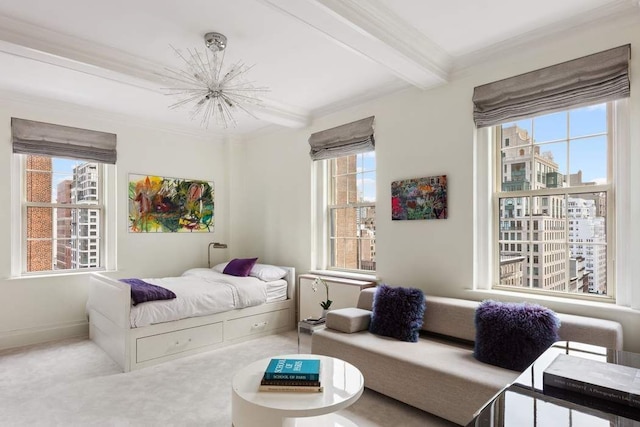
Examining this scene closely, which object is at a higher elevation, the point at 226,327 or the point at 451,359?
the point at 451,359

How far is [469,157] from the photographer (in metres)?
3.17

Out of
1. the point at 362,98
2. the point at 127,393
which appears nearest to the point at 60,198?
the point at 127,393

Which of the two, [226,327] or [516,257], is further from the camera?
[226,327]

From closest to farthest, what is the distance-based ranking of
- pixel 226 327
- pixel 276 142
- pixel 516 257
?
pixel 516 257 < pixel 226 327 < pixel 276 142

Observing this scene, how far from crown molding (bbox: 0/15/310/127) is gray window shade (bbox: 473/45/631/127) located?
2819 millimetres

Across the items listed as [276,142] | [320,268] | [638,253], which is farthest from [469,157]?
[276,142]

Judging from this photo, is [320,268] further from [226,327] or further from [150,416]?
[150,416]

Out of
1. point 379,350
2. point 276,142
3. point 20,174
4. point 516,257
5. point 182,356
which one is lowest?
point 182,356

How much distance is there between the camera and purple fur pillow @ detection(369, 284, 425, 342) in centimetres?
288

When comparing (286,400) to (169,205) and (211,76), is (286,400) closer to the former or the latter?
(211,76)

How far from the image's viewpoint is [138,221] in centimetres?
474

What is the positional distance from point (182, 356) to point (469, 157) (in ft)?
10.7

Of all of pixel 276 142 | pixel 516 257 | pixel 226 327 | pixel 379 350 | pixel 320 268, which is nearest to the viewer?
pixel 379 350

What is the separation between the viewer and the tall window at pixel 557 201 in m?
2.64
